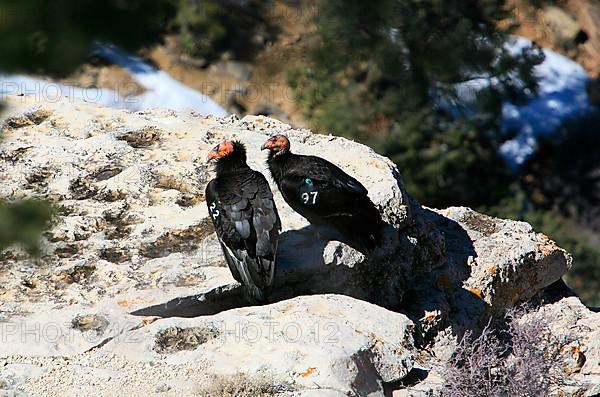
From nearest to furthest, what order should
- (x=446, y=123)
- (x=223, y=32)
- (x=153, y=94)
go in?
(x=153, y=94) < (x=446, y=123) < (x=223, y=32)

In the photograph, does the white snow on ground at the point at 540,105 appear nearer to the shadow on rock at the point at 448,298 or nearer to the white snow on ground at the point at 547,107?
the white snow on ground at the point at 547,107

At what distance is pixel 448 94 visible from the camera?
1739 cm

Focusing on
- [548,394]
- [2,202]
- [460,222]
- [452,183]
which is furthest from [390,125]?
[2,202]

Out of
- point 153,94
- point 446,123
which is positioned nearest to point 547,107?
point 446,123

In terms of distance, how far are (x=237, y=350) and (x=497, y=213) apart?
1235 centimetres

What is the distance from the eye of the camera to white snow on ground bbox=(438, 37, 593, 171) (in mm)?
18234

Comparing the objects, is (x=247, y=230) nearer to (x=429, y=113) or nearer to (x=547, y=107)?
(x=429, y=113)

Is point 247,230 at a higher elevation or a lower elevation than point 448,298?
higher

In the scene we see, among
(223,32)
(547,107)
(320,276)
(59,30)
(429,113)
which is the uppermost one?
(59,30)

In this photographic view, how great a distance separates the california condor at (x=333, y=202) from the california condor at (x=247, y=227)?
22 cm

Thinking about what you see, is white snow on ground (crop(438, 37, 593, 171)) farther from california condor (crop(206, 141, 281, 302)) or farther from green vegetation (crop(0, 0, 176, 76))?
green vegetation (crop(0, 0, 176, 76))

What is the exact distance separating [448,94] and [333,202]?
11.2m

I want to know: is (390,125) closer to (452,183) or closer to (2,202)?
(452,183)

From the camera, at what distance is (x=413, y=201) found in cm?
754
